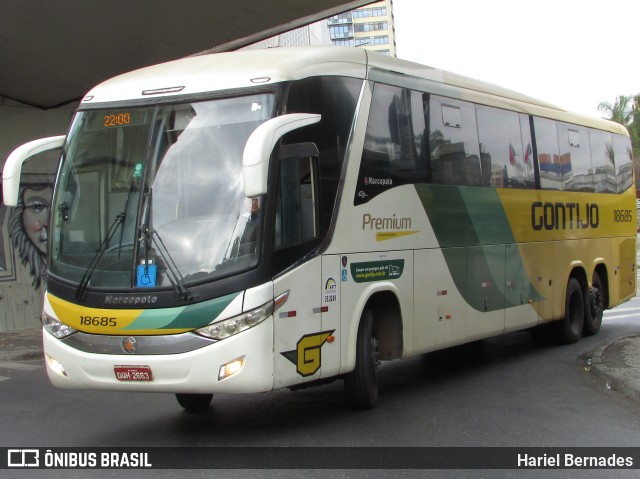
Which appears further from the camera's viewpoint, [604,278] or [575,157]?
[604,278]

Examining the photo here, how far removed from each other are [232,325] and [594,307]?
9648 millimetres

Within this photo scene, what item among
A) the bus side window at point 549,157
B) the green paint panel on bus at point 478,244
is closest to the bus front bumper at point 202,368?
the green paint panel on bus at point 478,244

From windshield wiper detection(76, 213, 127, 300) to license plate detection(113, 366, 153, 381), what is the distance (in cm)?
75

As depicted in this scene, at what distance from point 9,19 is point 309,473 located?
9.46 metres

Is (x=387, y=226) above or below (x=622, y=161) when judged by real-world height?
below

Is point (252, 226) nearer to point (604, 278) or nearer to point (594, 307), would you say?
point (594, 307)

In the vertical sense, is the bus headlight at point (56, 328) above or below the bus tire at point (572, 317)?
above

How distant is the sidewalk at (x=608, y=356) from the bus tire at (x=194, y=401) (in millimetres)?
4648

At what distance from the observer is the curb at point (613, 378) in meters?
9.24

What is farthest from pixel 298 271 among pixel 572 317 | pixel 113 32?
pixel 572 317

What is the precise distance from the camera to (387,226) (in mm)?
8766

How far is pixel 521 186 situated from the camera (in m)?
12.1

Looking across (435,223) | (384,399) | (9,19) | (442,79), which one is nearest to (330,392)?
(384,399)

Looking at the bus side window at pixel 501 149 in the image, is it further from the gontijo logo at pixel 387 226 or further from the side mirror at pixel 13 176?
the side mirror at pixel 13 176
